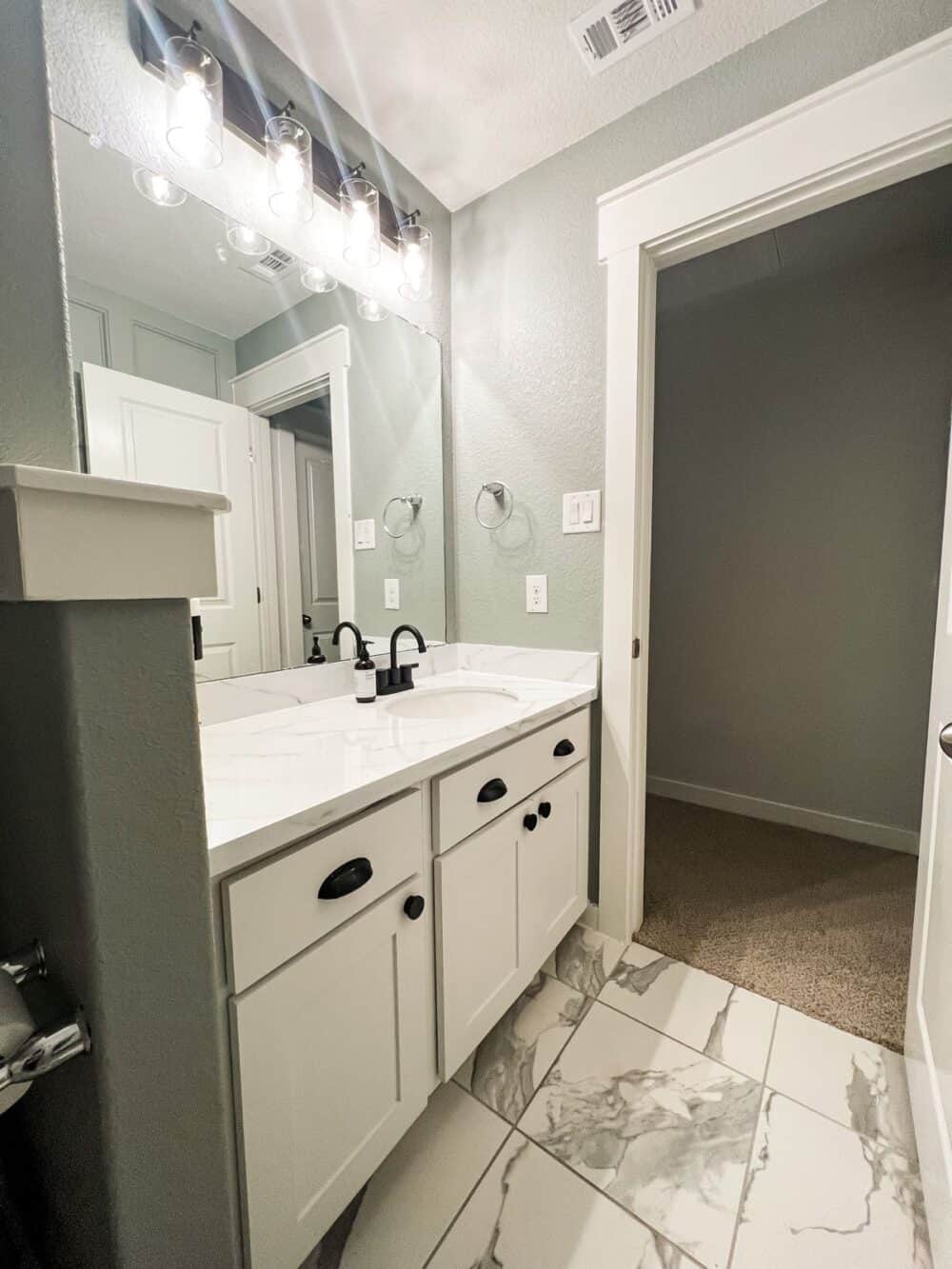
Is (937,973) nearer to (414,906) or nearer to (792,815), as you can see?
(414,906)

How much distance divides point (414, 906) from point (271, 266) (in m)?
1.46

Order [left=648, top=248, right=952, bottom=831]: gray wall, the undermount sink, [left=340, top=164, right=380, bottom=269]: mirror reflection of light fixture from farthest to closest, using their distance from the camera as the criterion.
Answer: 1. [left=648, top=248, right=952, bottom=831]: gray wall
2. the undermount sink
3. [left=340, top=164, right=380, bottom=269]: mirror reflection of light fixture

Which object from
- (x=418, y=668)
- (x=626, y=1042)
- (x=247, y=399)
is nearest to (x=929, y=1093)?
(x=626, y=1042)

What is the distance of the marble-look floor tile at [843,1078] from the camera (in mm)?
1013

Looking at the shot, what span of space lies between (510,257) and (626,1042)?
221cm

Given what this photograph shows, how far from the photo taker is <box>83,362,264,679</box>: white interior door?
0.96 metres

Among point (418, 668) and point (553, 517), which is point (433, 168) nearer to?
point (553, 517)

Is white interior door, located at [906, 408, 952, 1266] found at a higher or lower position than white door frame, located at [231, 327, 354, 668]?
lower

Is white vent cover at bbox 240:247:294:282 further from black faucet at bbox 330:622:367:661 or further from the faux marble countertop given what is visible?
the faux marble countertop

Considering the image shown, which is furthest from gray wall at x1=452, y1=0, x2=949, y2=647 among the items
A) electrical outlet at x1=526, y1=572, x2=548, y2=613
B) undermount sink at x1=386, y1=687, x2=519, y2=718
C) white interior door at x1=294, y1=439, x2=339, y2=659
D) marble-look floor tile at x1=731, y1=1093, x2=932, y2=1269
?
marble-look floor tile at x1=731, y1=1093, x2=932, y2=1269

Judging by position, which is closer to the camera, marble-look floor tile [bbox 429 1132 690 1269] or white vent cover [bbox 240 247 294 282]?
marble-look floor tile [bbox 429 1132 690 1269]

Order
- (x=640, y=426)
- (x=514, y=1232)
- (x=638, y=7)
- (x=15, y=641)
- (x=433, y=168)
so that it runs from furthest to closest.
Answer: (x=433, y=168) < (x=640, y=426) < (x=638, y=7) < (x=514, y=1232) < (x=15, y=641)

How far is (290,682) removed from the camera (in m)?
1.29

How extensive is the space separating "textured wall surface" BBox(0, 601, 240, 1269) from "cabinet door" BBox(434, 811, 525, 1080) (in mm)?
443
